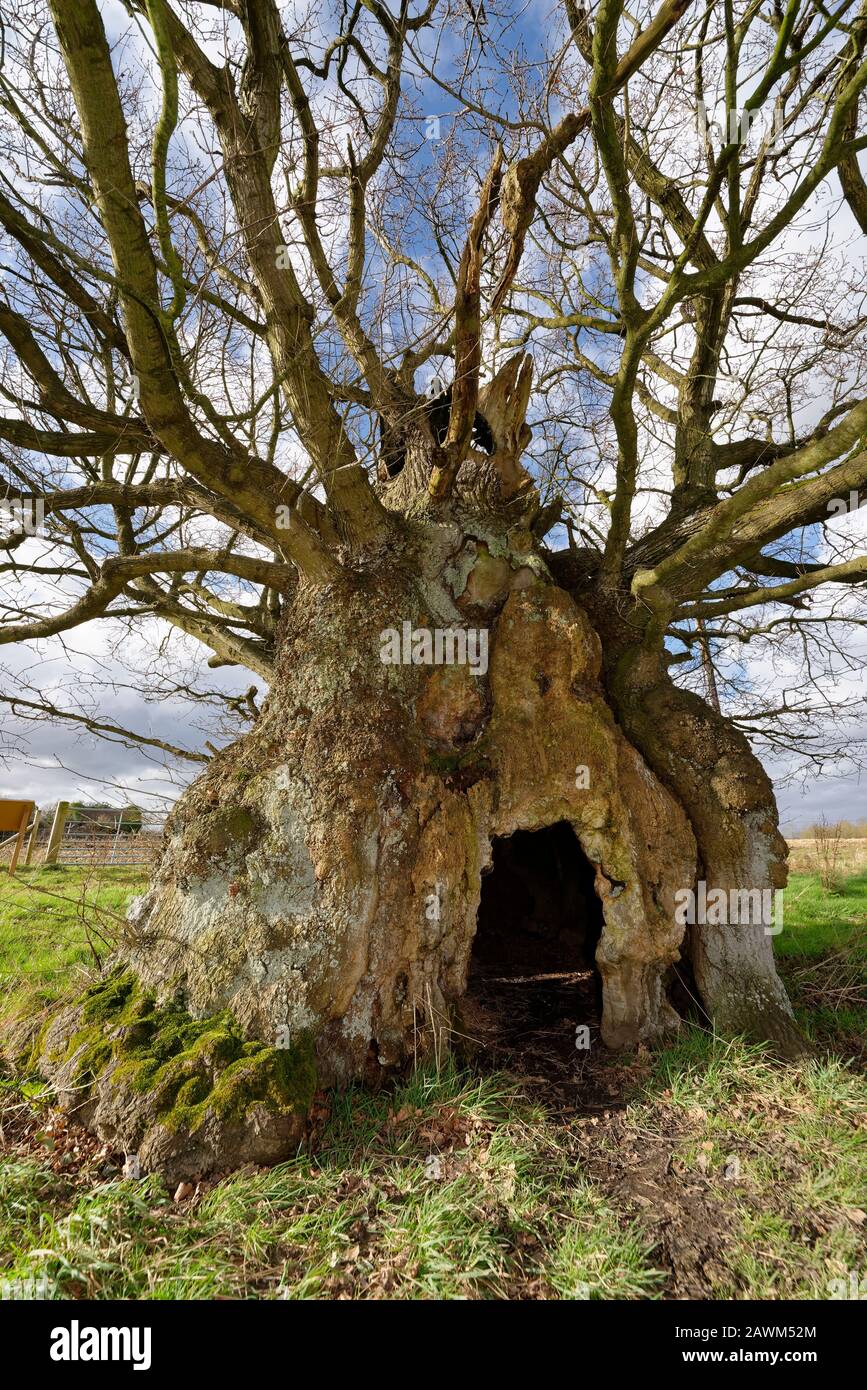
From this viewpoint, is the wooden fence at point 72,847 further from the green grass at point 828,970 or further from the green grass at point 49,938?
the green grass at point 828,970

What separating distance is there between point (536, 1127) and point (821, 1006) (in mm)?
3353

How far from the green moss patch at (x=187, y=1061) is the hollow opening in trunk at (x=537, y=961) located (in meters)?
1.35

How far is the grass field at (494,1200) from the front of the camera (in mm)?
2461

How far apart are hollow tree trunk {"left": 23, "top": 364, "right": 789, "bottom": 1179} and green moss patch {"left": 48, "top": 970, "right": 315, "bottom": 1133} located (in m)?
0.01

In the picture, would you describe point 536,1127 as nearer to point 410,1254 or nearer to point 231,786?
point 410,1254

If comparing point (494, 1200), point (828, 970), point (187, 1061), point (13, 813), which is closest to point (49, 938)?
point (187, 1061)

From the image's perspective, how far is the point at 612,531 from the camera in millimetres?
4656

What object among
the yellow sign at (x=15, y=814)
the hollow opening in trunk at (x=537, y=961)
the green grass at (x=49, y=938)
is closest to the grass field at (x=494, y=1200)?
the hollow opening in trunk at (x=537, y=961)

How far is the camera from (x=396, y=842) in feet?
13.0

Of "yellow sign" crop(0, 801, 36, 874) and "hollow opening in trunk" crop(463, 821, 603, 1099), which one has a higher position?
"yellow sign" crop(0, 801, 36, 874)

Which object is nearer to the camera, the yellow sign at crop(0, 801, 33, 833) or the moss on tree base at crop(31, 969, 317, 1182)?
the moss on tree base at crop(31, 969, 317, 1182)

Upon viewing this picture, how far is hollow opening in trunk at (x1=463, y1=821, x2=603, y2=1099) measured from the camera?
444 centimetres

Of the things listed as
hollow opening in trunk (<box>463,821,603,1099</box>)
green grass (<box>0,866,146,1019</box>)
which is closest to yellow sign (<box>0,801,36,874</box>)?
green grass (<box>0,866,146,1019</box>)

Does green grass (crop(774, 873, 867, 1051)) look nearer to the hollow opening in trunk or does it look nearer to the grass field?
the grass field
